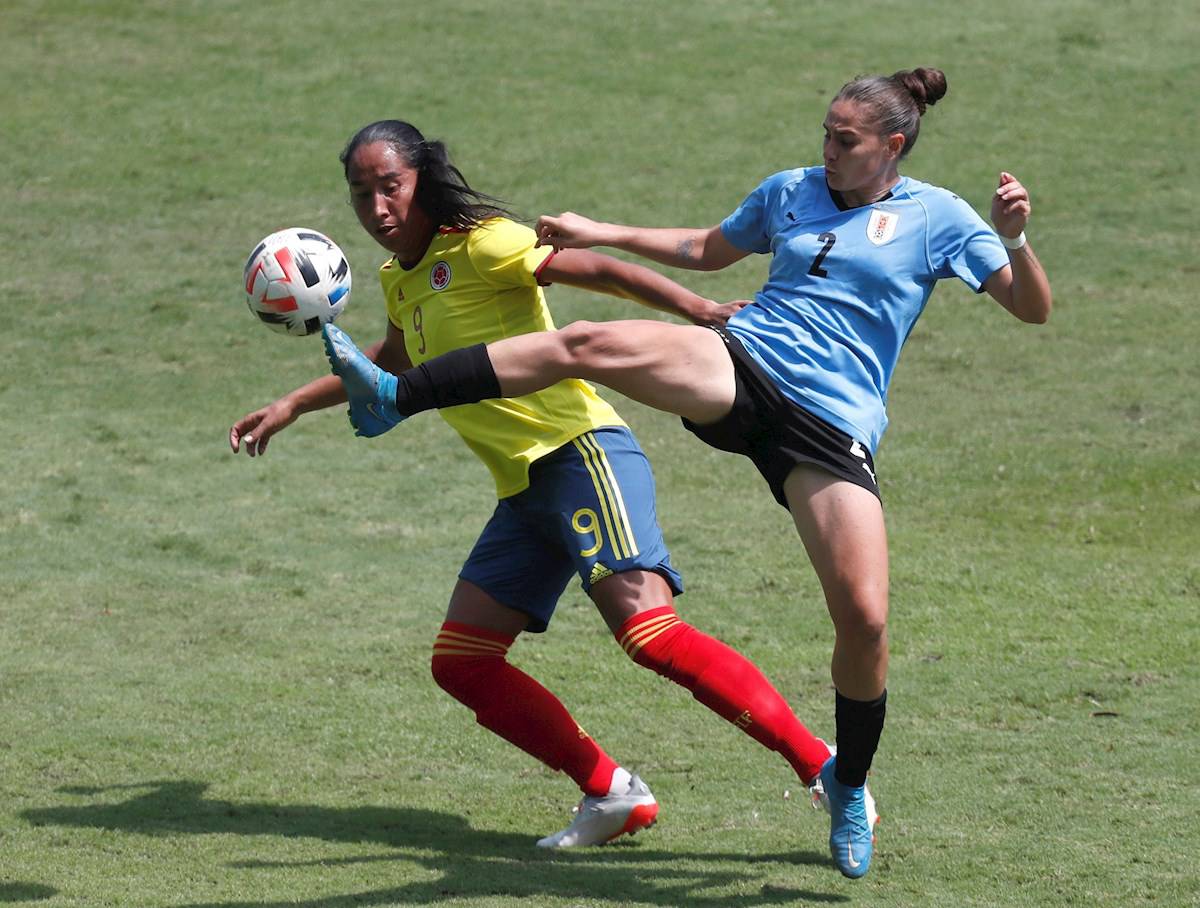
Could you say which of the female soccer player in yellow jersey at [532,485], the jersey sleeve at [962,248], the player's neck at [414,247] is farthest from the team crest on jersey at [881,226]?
the player's neck at [414,247]

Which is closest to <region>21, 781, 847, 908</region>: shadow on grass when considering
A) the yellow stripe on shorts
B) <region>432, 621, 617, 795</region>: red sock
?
<region>432, 621, 617, 795</region>: red sock

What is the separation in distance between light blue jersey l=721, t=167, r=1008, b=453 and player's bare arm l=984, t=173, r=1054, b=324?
4 centimetres

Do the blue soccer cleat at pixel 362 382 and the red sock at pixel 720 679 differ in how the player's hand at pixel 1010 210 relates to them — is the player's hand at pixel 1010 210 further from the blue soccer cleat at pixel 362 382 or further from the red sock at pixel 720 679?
the blue soccer cleat at pixel 362 382

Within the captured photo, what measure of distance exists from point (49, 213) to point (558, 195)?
4.01 meters

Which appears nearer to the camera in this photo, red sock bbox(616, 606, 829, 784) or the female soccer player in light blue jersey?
the female soccer player in light blue jersey

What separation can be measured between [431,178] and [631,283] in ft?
2.35

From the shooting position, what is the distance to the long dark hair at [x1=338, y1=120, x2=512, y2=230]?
4902mm

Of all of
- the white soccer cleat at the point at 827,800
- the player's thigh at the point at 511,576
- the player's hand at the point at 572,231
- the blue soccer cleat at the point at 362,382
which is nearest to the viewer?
the blue soccer cleat at the point at 362,382

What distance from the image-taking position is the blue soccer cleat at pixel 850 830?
443 cm

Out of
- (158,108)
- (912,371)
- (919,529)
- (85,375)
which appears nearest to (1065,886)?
(919,529)

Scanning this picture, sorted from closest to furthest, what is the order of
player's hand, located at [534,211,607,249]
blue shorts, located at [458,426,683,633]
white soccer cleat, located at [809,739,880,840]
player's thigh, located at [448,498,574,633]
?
white soccer cleat, located at [809,739,880,840] → player's hand, located at [534,211,607,249] → blue shorts, located at [458,426,683,633] → player's thigh, located at [448,498,574,633]

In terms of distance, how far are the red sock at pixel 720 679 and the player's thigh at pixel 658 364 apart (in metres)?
0.70

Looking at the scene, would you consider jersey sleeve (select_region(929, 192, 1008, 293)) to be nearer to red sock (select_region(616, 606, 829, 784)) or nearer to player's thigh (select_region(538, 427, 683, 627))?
player's thigh (select_region(538, 427, 683, 627))

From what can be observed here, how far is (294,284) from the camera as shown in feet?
15.8
